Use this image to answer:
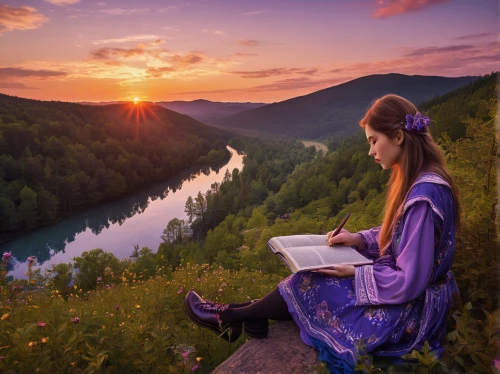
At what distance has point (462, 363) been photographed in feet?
6.49

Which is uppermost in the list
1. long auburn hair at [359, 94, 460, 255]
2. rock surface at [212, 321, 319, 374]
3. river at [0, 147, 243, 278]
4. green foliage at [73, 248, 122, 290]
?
long auburn hair at [359, 94, 460, 255]

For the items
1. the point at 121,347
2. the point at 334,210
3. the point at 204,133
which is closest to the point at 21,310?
the point at 121,347

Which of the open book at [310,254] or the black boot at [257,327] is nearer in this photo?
the open book at [310,254]

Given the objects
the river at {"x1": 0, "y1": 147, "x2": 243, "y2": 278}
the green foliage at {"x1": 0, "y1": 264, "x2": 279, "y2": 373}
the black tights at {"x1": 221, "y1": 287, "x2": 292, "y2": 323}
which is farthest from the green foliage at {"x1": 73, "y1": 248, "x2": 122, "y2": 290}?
the black tights at {"x1": 221, "y1": 287, "x2": 292, "y2": 323}

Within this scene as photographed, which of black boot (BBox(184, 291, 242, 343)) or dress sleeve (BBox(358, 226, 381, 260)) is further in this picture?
dress sleeve (BBox(358, 226, 381, 260))

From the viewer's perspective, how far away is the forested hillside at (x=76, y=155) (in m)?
54.6

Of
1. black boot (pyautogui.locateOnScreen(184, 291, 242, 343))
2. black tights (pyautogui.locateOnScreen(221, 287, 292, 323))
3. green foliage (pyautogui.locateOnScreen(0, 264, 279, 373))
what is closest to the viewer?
green foliage (pyautogui.locateOnScreen(0, 264, 279, 373))

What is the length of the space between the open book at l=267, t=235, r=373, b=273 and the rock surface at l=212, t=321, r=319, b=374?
57 cm

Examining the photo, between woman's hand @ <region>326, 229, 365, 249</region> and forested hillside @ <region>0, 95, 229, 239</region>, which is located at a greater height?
woman's hand @ <region>326, 229, 365, 249</region>

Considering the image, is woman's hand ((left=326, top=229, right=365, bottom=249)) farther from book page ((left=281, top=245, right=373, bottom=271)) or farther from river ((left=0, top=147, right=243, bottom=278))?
river ((left=0, top=147, right=243, bottom=278))

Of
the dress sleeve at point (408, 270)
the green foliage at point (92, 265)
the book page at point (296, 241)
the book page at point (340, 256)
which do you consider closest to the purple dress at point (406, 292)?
the dress sleeve at point (408, 270)

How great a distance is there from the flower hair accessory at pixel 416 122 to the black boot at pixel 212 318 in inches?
71.8

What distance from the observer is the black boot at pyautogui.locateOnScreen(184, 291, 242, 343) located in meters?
2.96

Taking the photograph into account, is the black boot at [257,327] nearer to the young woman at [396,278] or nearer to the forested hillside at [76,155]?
the young woman at [396,278]
